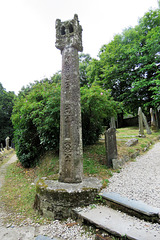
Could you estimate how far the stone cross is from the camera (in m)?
3.39

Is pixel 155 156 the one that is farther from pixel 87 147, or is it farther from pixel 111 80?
pixel 111 80

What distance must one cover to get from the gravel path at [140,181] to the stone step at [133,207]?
320 mm

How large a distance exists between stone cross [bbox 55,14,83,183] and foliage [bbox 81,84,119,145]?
2516mm

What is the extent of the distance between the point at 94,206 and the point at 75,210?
42cm

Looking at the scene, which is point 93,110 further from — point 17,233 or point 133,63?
point 133,63

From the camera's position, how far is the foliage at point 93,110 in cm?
633

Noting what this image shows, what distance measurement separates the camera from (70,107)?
3510 millimetres

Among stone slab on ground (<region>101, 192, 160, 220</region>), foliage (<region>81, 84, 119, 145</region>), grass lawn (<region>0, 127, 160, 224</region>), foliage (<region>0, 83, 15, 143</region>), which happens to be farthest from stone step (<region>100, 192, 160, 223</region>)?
foliage (<region>0, 83, 15, 143</region>)

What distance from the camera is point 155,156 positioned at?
695cm

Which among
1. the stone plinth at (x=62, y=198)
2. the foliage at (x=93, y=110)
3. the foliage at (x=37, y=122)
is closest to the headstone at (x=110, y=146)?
the foliage at (x=93, y=110)

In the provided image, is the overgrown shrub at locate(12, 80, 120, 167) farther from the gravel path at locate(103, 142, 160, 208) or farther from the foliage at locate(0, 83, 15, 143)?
the foliage at locate(0, 83, 15, 143)

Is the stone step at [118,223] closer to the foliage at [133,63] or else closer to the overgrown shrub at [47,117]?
the overgrown shrub at [47,117]

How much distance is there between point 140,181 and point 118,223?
7.01ft

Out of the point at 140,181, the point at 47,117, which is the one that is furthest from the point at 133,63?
the point at 140,181
